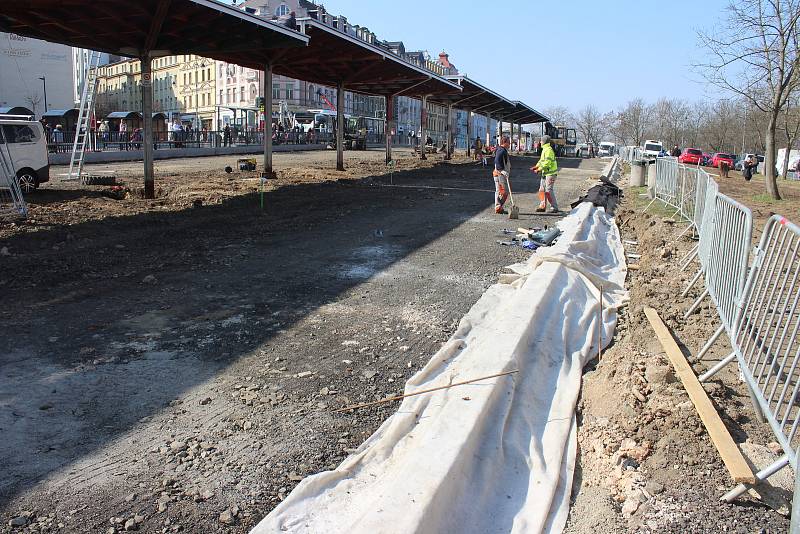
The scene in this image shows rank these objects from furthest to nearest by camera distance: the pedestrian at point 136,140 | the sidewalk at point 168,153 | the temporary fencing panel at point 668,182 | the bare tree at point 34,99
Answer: the bare tree at point 34,99, the pedestrian at point 136,140, the sidewalk at point 168,153, the temporary fencing panel at point 668,182

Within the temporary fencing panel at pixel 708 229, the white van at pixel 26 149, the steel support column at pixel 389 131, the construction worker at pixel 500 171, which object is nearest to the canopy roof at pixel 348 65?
the steel support column at pixel 389 131

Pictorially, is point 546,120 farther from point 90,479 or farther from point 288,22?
point 90,479

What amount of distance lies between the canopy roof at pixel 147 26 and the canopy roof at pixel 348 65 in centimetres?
222

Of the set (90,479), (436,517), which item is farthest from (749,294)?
(90,479)

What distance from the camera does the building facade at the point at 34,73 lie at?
78875 mm

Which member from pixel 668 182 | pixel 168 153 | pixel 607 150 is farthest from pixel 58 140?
pixel 607 150

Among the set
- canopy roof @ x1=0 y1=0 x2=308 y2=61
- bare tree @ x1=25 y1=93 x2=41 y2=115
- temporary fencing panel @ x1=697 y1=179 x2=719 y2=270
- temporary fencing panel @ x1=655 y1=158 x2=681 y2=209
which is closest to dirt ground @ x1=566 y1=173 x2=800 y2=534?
temporary fencing panel @ x1=697 y1=179 x2=719 y2=270

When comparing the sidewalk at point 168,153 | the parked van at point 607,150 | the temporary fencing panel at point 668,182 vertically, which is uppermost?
the parked van at point 607,150

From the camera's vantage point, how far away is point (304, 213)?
49.1ft

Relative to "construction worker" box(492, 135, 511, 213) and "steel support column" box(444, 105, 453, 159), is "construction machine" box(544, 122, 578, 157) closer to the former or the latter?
"steel support column" box(444, 105, 453, 159)

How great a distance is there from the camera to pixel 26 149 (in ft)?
59.0

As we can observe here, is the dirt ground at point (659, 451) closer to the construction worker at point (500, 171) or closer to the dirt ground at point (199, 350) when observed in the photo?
the dirt ground at point (199, 350)

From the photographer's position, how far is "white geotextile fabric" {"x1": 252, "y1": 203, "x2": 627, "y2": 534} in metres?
3.20

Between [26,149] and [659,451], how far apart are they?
19.1 metres
